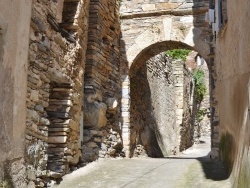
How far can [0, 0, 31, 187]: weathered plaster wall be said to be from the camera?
339 cm

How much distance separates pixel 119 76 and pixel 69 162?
2770 millimetres

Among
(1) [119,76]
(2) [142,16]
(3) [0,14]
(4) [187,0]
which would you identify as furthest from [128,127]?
(3) [0,14]

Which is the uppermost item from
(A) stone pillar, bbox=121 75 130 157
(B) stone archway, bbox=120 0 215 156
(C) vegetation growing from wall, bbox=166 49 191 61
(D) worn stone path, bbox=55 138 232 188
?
(C) vegetation growing from wall, bbox=166 49 191 61

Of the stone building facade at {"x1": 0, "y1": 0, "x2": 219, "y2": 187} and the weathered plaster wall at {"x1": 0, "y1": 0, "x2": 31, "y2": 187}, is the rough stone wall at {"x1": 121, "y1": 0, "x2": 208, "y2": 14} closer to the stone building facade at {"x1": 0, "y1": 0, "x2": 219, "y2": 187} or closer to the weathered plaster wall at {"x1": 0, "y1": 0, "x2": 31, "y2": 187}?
the stone building facade at {"x1": 0, "y1": 0, "x2": 219, "y2": 187}

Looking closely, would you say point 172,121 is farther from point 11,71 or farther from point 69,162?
point 11,71

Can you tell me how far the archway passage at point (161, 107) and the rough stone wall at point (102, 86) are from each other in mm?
724

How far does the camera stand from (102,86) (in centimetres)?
652

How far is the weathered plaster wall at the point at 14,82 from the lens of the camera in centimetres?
339

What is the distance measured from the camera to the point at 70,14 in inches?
213

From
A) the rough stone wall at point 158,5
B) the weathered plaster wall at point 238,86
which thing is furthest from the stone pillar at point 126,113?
the weathered plaster wall at point 238,86

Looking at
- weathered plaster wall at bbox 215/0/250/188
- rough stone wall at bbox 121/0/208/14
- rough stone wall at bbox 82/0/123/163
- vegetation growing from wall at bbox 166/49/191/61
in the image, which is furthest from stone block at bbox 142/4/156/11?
vegetation growing from wall at bbox 166/49/191/61

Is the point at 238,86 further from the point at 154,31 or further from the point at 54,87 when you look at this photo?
the point at 154,31

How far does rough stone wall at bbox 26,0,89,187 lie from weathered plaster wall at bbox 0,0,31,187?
18cm

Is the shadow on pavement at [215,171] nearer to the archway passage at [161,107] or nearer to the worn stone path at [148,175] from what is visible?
the worn stone path at [148,175]
